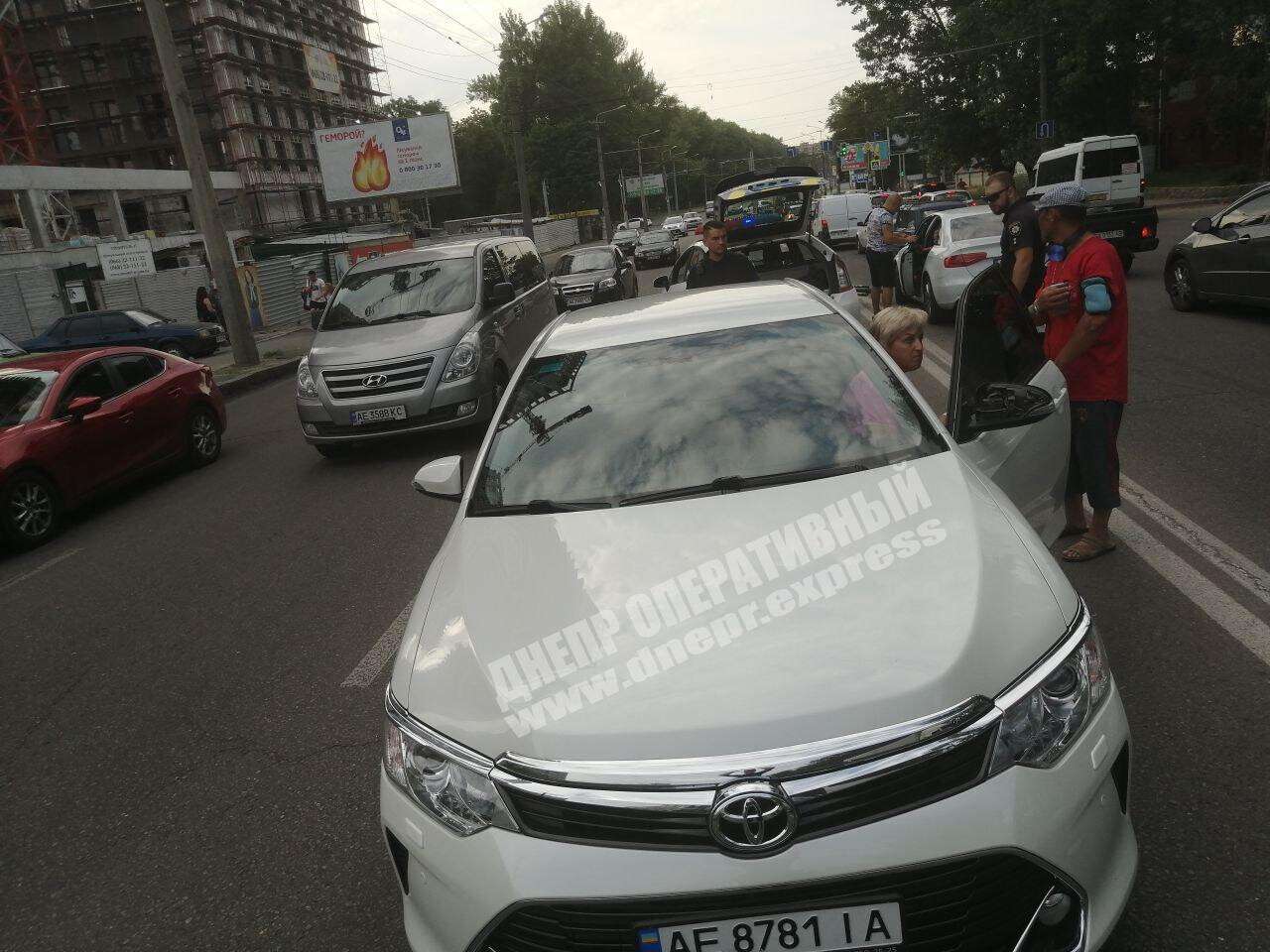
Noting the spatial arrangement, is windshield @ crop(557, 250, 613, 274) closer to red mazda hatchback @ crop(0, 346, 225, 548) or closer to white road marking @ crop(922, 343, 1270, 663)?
red mazda hatchback @ crop(0, 346, 225, 548)

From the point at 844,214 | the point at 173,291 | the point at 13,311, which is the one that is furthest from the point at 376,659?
the point at 844,214

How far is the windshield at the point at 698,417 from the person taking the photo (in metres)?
2.95

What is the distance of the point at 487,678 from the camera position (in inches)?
85.9

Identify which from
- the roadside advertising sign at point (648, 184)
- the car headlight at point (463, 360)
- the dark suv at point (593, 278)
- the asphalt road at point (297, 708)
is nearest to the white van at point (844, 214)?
the dark suv at point (593, 278)

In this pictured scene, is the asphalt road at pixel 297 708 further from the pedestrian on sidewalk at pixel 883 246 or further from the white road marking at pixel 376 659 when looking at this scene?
the pedestrian on sidewalk at pixel 883 246

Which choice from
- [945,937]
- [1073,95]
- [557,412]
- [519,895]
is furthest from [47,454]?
[1073,95]

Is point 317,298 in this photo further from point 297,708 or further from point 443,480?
point 443,480

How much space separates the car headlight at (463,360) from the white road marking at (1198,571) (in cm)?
569

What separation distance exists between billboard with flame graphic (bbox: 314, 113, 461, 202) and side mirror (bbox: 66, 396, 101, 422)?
35756 mm

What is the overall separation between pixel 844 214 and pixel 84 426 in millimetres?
29603

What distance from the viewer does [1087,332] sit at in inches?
170

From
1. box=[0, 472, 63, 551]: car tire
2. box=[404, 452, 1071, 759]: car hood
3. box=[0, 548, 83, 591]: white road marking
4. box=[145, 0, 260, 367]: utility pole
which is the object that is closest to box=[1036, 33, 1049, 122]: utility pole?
box=[145, 0, 260, 367]: utility pole

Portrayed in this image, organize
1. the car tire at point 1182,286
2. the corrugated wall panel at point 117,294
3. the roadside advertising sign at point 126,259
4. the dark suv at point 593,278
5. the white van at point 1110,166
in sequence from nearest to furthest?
the car tire at point 1182,286
the dark suv at point 593,278
the roadside advertising sign at point 126,259
the white van at point 1110,166
the corrugated wall panel at point 117,294

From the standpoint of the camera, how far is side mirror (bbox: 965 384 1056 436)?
3.18m
